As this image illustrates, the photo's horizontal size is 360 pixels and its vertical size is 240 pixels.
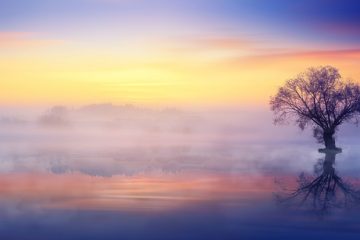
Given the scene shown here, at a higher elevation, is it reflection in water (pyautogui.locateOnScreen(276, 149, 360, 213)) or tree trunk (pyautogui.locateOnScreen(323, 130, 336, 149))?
tree trunk (pyautogui.locateOnScreen(323, 130, 336, 149))

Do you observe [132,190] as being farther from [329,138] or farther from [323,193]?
[329,138]

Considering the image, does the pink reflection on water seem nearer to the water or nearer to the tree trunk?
the water

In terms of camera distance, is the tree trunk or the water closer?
the water

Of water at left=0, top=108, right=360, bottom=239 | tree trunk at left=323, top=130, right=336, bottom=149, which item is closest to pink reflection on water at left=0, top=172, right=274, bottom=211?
water at left=0, top=108, right=360, bottom=239

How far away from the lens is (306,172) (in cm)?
2653

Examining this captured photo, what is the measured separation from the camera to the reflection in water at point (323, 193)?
17.2m

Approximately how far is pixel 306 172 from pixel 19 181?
13466mm

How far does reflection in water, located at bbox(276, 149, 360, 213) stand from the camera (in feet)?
56.4

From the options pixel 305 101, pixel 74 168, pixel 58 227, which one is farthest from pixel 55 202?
pixel 305 101

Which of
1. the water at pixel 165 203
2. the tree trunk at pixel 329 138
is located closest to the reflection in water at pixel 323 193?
the water at pixel 165 203

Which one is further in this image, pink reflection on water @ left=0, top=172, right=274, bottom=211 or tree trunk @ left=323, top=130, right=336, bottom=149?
tree trunk @ left=323, top=130, right=336, bottom=149

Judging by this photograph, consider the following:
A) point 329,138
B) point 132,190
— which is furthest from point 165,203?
point 329,138

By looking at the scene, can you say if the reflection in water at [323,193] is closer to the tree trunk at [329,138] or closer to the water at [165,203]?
the water at [165,203]

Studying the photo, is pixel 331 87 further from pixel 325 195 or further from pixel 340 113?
pixel 325 195
